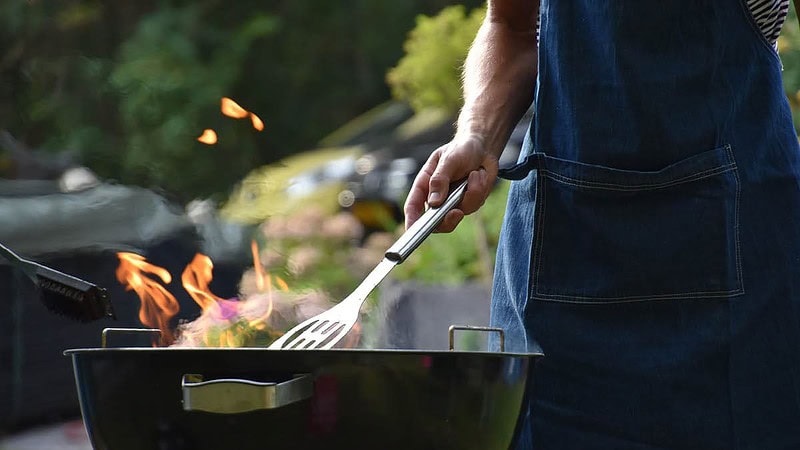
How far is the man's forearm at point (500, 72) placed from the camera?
1376 mm

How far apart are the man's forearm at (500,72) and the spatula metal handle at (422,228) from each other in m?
0.12

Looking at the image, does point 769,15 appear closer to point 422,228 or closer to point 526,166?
point 526,166

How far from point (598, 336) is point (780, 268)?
0.72 ft

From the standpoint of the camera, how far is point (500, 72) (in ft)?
4.70

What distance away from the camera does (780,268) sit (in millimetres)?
1222

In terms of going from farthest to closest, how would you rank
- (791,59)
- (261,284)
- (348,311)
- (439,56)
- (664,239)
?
(439,56) → (791,59) → (261,284) → (664,239) → (348,311)

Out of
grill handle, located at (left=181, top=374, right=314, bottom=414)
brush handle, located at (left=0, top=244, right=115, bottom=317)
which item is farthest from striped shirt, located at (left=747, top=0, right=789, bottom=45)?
brush handle, located at (left=0, top=244, right=115, bottom=317)

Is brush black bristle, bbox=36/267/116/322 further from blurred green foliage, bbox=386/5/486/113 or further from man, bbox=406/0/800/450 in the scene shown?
blurred green foliage, bbox=386/5/486/113

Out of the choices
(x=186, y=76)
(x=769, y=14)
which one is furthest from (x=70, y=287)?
(x=186, y=76)

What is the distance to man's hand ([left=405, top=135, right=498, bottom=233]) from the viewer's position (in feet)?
4.12

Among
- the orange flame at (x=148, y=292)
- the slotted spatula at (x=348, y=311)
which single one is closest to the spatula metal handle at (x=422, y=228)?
the slotted spatula at (x=348, y=311)

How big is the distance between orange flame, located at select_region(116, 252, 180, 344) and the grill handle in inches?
19.6

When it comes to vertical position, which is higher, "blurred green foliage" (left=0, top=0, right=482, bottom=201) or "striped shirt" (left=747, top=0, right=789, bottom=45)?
"blurred green foliage" (left=0, top=0, right=482, bottom=201)

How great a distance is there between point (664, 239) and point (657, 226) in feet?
0.06
